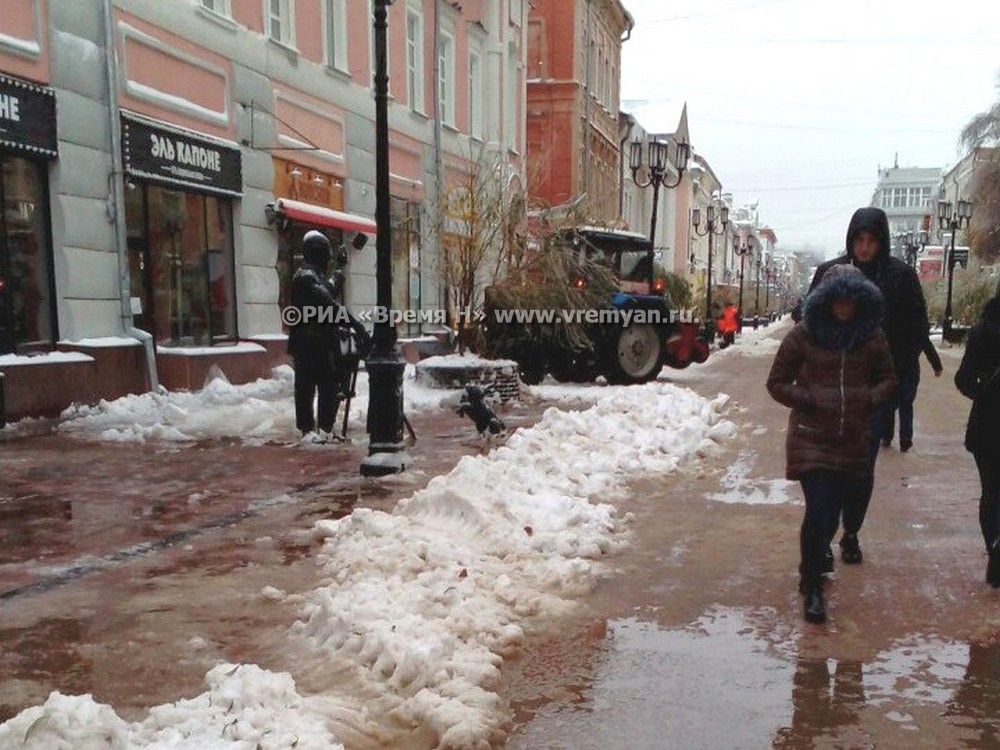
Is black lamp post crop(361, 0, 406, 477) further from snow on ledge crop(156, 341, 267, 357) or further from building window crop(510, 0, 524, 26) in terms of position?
building window crop(510, 0, 524, 26)

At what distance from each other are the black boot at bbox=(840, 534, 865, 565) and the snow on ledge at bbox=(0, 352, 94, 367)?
8333mm

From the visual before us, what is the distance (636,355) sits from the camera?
48.6ft

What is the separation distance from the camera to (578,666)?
3.54 meters

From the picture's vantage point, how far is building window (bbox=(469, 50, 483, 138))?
22.5 m

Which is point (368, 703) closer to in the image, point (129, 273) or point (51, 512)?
point (51, 512)

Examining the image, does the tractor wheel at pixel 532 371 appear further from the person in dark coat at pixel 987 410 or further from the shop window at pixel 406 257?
the person in dark coat at pixel 987 410

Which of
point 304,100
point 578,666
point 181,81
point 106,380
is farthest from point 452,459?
point 304,100

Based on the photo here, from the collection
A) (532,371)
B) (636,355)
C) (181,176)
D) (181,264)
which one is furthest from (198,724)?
(636,355)

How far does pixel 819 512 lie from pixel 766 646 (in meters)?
0.75

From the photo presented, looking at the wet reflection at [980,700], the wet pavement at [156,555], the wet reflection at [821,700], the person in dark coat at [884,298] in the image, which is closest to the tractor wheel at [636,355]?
the wet pavement at [156,555]

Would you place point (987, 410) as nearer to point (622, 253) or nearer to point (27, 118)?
point (27, 118)

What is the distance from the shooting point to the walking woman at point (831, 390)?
4.02 m

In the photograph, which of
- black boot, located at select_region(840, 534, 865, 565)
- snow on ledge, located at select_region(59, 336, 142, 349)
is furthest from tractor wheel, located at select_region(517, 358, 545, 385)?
black boot, located at select_region(840, 534, 865, 565)

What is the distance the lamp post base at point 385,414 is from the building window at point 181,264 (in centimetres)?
583
